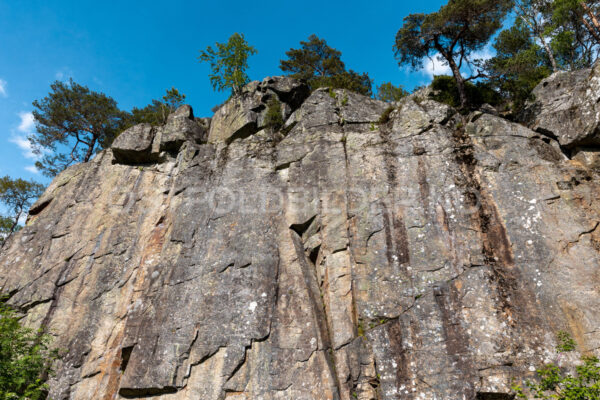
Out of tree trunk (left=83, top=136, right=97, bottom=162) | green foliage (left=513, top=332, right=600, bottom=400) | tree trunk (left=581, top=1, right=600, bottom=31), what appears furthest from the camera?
tree trunk (left=83, top=136, right=97, bottom=162)

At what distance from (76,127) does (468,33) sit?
25033mm

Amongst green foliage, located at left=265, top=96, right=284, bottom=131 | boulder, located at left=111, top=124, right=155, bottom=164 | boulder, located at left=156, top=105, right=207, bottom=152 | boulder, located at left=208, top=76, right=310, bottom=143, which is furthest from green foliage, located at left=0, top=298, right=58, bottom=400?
green foliage, located at left=265, top=96, right=284, bottom=131

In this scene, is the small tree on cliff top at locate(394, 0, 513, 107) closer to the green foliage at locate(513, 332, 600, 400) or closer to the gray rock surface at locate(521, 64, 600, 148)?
the gray rock surface at locate(521, 64, 600, 148)

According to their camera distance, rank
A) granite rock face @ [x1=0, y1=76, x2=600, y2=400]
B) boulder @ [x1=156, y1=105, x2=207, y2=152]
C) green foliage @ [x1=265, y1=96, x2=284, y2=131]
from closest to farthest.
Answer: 1. granite rock face @ [x1=0, y1=76, x2=600, y2=400]
2. green foliage @ [x1=265, y1=96, x2=284, y2=131]
3. boulder @ [x1=156, y1=105, x2=207, y2=152]

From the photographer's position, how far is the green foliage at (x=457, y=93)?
1834 centimetres

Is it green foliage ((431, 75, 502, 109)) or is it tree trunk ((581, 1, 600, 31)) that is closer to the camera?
green foliage ((431, 75, 502, 109))

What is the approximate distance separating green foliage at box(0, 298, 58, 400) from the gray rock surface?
18.6 m

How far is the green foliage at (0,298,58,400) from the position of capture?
11070 mm

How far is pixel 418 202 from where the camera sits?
12547 mm

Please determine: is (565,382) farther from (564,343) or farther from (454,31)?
(454,31)

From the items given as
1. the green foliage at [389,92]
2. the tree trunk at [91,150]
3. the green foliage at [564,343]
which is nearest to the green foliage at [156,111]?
the tree trunk at [91,150]

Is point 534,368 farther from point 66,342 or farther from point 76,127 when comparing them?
point 76,127

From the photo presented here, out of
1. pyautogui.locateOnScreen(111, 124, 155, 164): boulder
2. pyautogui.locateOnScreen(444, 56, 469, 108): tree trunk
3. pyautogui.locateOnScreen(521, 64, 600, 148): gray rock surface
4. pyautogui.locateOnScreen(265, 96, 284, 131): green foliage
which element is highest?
pyautogui.locateOnScreen(444, 56, 469, 108): tree trunk

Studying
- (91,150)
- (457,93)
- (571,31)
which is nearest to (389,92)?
(457,93)
